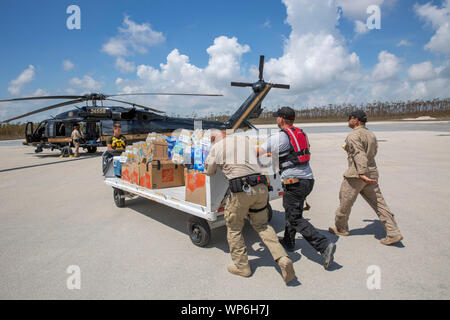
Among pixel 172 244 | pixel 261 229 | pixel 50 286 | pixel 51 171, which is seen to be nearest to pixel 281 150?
pixel 261 229

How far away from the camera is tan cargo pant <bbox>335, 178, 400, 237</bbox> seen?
11.8 feet

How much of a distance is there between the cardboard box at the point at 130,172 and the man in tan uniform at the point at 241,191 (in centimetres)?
208

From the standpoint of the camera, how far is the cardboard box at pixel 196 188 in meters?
3.47

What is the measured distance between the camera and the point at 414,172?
324 inches

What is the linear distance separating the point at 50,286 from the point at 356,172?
384cm

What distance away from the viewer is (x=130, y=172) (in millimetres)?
4855

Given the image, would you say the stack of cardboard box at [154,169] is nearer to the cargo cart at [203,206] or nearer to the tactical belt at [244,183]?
the cargo cart at [203,206]

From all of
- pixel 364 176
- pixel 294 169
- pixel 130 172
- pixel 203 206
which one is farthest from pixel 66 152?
pixel 364 176

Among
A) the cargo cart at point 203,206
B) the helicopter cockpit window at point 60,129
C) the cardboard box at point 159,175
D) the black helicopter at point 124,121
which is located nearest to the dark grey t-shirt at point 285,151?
the cargo cart at point 203,206

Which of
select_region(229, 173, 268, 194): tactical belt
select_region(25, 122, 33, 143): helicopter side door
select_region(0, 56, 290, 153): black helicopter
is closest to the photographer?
select_region(229, 173, 268, 194): tactical belt

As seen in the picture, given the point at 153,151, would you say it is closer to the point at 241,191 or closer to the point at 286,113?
the point at 241,191

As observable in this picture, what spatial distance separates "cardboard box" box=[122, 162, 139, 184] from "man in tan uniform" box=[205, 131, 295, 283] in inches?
82.0

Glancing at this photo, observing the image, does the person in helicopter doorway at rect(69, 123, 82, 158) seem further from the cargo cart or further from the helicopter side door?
the cargo cart

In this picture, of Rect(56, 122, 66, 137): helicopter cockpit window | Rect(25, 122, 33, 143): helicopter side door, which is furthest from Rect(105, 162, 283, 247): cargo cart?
Rect(25, 122, 33, 143): helicopter side door
